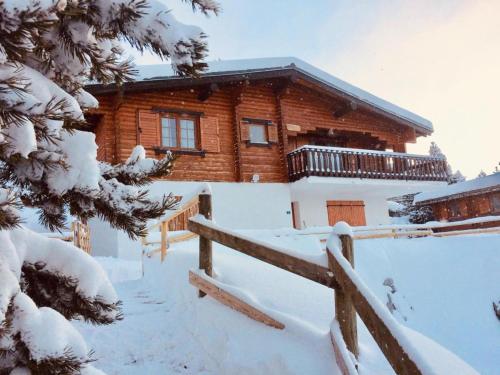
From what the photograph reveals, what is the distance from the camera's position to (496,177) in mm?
24672

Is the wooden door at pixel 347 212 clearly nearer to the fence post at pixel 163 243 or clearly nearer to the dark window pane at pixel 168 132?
the dark window pane at pixel 168 132

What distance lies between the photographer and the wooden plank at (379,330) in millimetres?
2064

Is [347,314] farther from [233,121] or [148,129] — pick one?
[233,121]

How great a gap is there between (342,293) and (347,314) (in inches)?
5.9

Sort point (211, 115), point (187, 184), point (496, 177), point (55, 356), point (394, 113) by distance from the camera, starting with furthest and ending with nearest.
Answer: point (496, 177)
point (394, 113)
point (211, 115)
point (187, 184)
point (55, 356)

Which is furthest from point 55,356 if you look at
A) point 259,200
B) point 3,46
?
point 259,200

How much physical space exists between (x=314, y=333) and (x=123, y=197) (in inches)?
77.5

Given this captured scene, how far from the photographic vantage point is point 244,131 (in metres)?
15.4

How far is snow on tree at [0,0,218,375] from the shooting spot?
152 centimetres

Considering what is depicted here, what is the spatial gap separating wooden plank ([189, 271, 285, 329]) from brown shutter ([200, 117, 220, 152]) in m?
9.95

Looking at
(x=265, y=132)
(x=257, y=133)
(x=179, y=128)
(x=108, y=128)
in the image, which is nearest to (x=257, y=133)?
(x=257, y=133)

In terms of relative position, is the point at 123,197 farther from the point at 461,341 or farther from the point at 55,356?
the point at 461,341

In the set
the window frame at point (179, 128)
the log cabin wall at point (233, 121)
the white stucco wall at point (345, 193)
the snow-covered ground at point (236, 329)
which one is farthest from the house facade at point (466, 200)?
the window frame at point (179, 128)

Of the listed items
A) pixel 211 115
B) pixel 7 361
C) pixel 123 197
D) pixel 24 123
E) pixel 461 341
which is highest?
pixel 211 115
